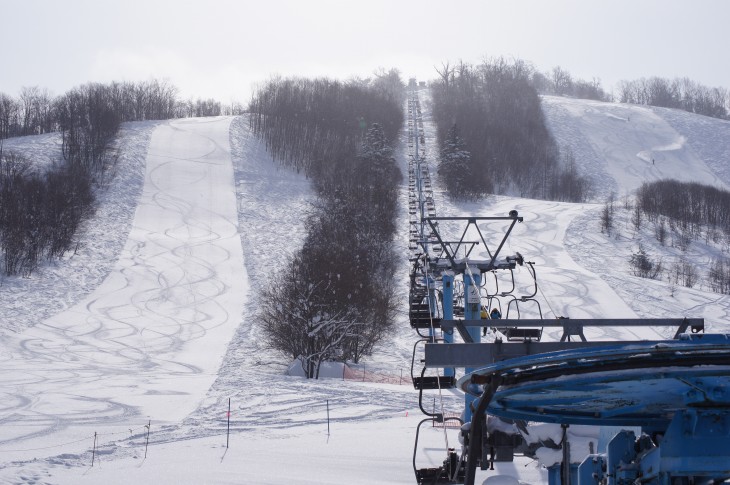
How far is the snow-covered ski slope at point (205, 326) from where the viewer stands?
1731cm

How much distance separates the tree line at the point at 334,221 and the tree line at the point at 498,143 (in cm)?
583

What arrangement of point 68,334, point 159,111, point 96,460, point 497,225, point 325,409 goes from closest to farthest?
point 96,460 → point 325,409 → point 68,334 → point 497,225 → point 159,111

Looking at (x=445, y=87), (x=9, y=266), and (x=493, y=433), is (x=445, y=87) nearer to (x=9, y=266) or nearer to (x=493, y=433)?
(x=9, y=266)

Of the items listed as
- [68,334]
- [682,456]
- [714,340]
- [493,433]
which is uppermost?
[714,340]

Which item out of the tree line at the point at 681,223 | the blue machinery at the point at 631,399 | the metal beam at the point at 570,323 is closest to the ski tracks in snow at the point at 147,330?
the metal beam at the point at 570,323

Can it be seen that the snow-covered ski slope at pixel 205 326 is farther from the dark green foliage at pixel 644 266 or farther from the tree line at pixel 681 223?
the tree line at pixel 681 223

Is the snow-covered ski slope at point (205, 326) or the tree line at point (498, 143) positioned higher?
the tree line at point (498, 143)

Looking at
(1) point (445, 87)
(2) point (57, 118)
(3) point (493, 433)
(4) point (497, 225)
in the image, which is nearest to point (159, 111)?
(2) point (57, 118)

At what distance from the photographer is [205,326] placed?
123 ft

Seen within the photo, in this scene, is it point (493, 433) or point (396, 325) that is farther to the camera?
point (396, 325)

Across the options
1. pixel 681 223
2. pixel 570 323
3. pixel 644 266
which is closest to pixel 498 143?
pixel 681 223

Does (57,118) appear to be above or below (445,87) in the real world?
below

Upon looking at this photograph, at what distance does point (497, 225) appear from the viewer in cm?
5822

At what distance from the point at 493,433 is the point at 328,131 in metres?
77.6
